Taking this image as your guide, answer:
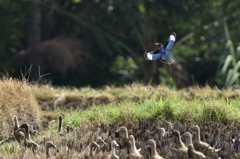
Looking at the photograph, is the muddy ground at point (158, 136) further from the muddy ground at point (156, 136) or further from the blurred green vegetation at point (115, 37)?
the blurred green vegetation at point (115, 37)

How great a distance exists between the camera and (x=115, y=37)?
60.5 ft

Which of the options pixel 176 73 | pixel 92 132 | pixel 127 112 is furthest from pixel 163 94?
pixel 176 73

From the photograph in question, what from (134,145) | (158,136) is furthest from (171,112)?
(134,145)

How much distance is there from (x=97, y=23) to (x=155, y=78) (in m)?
2.20

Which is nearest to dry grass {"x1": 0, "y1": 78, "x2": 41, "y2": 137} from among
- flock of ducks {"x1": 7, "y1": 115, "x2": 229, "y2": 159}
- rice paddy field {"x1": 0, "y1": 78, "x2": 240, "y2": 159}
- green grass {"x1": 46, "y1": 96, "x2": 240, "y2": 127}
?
rice paddy field {"x1": 0, "y1": 78, "x2": 240, "y2": 159}

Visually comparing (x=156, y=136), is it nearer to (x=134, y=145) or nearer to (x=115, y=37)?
(x=134, y=145)

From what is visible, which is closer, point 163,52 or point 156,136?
point 156,136

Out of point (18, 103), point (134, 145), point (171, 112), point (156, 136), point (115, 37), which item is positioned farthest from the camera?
point (115, 37)

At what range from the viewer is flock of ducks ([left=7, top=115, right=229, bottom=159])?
674 centimetres

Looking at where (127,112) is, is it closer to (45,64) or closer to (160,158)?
(160,158)

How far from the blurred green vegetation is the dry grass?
24.4 ft

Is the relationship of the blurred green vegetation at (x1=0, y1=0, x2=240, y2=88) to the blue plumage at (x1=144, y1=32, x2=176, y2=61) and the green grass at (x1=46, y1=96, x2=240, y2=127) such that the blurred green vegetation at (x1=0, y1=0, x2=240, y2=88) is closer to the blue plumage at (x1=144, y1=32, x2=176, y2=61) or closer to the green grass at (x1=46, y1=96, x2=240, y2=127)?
the green grass at (x1=46, y1=96, x2=240, y2=127)

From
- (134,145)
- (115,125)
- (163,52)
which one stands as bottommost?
(115,125)

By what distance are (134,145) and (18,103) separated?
2.48 meters
